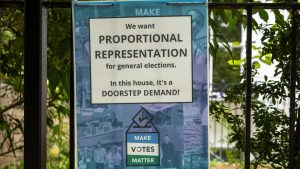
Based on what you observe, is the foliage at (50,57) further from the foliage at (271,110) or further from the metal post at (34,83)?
the foliage at (271,110)

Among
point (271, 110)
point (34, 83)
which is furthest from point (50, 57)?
point (271, 110)

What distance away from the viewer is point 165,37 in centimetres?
189

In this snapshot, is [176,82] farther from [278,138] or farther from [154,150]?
[278,138]

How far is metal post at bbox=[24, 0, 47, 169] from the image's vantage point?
6.53ft

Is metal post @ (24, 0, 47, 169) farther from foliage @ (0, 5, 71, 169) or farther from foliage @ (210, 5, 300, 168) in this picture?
foliage @ (210, 5, 300, 168)

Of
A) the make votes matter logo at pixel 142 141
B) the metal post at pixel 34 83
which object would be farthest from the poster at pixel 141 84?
the metal post at pixel 34 83

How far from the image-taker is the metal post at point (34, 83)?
1989 mm

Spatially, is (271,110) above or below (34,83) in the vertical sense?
below

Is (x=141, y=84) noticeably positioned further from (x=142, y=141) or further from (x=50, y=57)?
(x=50, y=57)

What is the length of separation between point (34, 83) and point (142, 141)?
1.72ft

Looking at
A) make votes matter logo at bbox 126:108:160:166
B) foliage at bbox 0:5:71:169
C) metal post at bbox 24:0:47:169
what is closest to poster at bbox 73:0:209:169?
make votes matter logo at bbox 126:108:160:166

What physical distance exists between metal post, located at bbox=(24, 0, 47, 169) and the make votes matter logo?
400 mm

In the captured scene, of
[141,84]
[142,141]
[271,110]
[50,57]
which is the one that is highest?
[50,57]

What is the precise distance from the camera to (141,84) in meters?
1.89
